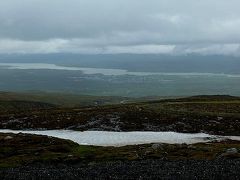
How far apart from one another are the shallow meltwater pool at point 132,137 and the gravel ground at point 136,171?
21.8 meters

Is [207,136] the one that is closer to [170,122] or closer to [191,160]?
[170,122]

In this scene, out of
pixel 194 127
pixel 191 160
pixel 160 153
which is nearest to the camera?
pixel 191 160

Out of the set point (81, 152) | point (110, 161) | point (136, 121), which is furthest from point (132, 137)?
point (110, 161)

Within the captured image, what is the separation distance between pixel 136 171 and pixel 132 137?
107 ft

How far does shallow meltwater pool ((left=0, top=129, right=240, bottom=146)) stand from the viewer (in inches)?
2906

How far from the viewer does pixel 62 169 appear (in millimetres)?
48094

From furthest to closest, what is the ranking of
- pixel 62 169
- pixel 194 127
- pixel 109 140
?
pixel 194 127 → pixel 109 140 → pixel 62 169

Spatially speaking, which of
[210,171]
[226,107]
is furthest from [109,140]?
[226,107]

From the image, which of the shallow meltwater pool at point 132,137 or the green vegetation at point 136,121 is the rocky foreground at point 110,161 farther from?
the green vegetation at point 136,121

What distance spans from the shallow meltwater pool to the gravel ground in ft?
71.5

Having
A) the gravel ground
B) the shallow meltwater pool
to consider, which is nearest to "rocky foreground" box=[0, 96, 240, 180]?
the gravel ground

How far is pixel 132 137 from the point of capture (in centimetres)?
7812

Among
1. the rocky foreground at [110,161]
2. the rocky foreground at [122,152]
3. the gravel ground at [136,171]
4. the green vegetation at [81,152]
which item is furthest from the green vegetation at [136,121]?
the gravel ground at [136,171]

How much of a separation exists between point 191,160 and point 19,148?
23871 mm
